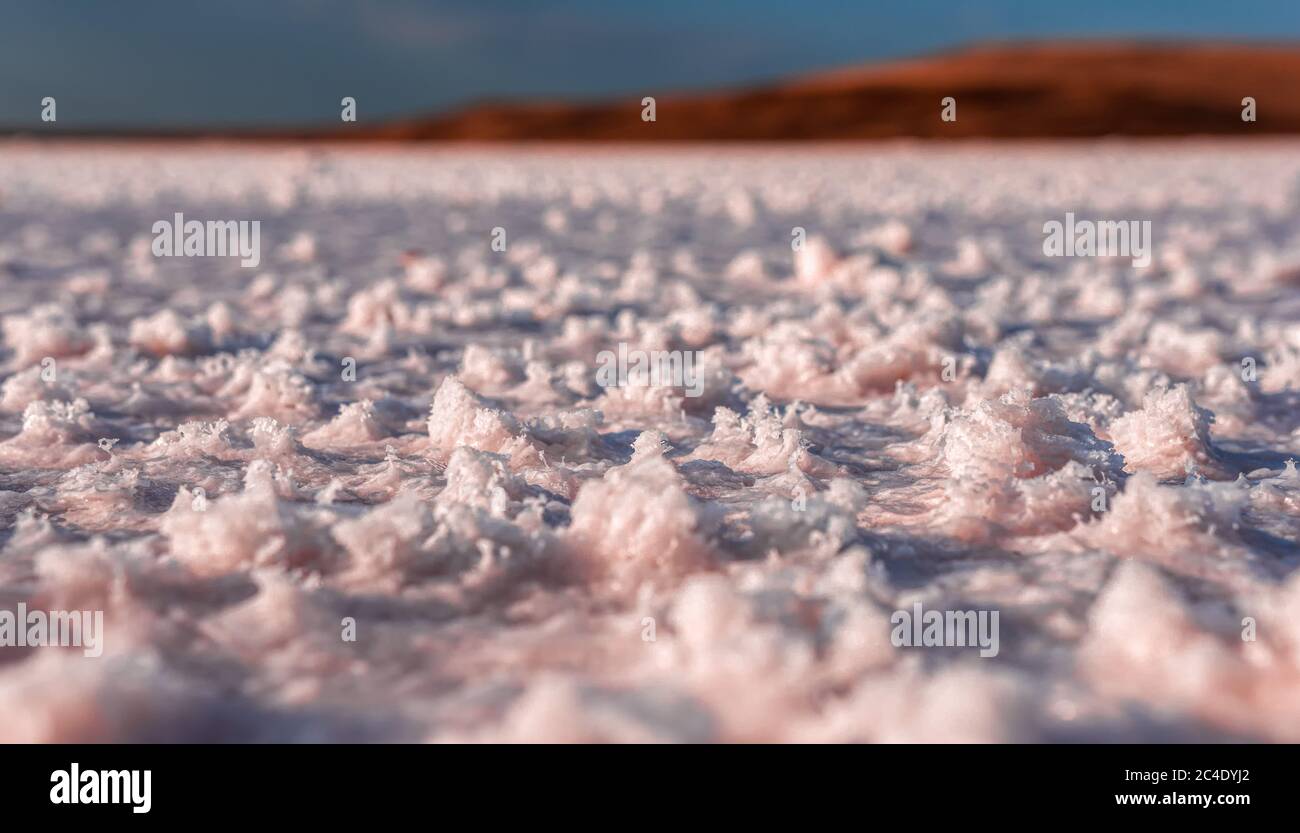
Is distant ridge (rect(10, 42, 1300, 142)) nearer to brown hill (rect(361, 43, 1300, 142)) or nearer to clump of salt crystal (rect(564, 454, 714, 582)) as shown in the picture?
brown hill (rect(361, 43, 1300, 142))

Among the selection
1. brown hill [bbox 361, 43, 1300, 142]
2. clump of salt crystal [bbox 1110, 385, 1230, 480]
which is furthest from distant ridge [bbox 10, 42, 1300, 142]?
clump of salt crystal [bbox 1110, 385, 1230, 480]

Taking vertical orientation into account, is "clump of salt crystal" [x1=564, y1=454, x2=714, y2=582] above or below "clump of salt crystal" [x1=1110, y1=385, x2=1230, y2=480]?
below

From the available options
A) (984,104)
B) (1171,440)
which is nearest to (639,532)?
(1171,440)

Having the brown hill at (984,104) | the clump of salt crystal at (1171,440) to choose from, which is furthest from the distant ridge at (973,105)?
the clump of salt crystal at (1171,440)

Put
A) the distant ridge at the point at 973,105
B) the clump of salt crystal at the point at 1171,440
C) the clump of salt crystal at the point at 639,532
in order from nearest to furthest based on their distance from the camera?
the clump of salt crystal at the point at 639,532 < the clump of salt crystal at the point at 1171,440 < the distant ridge at the point at 973,105

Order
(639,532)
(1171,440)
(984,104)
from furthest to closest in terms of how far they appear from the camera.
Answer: (984,104)
(1171,440)
(639,532)

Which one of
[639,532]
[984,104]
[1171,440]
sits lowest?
[639,532]

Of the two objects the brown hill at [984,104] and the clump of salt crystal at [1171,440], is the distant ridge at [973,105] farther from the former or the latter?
the clump of salt crystal at [1171,440]

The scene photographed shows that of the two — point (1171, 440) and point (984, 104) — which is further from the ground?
point (984, 104)

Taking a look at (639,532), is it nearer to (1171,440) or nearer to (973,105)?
(1171,440)
